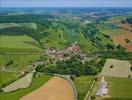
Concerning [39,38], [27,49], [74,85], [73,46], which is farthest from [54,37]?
[74,85]

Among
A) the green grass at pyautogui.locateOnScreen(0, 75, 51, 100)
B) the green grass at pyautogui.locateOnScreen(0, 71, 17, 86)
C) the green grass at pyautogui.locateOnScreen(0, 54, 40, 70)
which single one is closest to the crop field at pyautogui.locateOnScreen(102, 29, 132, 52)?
the green grass at pyautogui.locateOnScreen(0, 54, 40, 70)

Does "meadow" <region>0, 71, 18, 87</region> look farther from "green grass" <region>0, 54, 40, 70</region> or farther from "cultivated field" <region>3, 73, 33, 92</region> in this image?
"green grass" <region>0, 54, 40, 70</region>

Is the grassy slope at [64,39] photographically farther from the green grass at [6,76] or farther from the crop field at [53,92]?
the crop field at [53,92]

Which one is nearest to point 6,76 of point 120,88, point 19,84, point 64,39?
point 19,84

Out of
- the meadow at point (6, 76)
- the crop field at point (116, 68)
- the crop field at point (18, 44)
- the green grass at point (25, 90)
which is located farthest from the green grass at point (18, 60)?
the crop field at point (116, 68)

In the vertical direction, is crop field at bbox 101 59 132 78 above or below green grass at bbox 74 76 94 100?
below

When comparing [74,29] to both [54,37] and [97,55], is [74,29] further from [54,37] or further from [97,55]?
[97,55]

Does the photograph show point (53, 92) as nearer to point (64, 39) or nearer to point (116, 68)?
point (116, 68)
